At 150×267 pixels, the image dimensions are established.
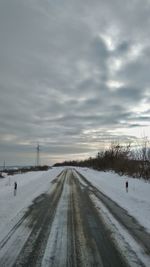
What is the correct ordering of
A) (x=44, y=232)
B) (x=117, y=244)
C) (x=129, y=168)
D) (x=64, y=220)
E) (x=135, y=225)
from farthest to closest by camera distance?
(x=129, y=168) → (x=64, y=220) → (x=135, y=225) → (x=44, y=232) → (x=117, y=244)

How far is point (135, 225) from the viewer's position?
9.77m

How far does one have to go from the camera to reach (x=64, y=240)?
7.74m

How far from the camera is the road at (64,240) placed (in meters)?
6.07

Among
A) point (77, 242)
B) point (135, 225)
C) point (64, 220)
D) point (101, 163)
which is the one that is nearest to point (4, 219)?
point (64, 220)

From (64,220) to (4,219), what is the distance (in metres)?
2.03

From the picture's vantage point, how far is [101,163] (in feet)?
215

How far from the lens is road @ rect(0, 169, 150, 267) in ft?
19.9

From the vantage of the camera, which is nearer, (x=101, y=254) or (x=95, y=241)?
(x=101, y=254)

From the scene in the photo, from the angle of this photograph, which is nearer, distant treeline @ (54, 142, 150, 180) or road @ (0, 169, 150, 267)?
road @ (0, 169, 150, 267)

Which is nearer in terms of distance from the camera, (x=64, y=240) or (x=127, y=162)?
(x=64, y=240)

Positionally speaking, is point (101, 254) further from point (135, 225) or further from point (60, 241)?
point (135, 225)

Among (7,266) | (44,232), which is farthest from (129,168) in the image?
(7,266)

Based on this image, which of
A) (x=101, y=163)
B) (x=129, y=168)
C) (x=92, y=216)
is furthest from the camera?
(x=101, y=163)

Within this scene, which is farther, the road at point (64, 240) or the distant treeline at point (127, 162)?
the distant treeline at point (127, 162)
